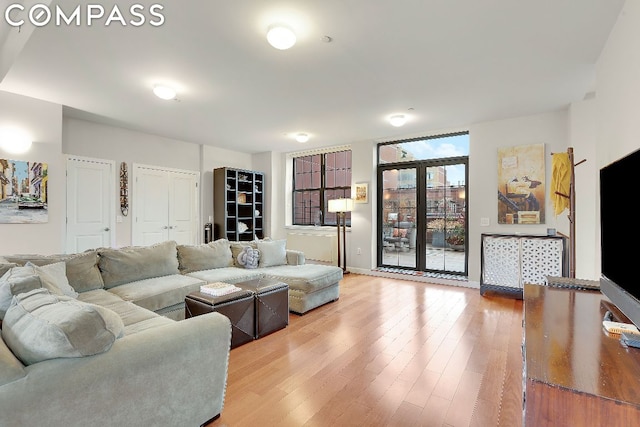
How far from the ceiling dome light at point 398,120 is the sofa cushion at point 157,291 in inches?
137

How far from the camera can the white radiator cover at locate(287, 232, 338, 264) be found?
21.1 ft

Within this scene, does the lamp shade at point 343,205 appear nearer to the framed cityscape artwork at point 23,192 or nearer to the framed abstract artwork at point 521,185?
the framed abstract artwork at point 521,185

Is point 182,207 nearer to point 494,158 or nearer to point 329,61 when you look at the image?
point 329,61

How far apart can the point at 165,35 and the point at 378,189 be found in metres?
4.50

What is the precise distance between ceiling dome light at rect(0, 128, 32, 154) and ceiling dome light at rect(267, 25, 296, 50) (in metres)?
3.59

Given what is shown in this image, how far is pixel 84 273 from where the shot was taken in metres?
2.89

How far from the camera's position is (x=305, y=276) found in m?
3.76

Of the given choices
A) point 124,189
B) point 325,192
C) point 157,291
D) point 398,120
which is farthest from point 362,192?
point 124,189

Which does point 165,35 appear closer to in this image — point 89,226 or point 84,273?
point 84,273

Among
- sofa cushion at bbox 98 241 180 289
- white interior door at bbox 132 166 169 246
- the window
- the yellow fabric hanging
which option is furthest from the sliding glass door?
white interior door at bbox 132 166 169 246

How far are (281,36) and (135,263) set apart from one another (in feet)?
8.84

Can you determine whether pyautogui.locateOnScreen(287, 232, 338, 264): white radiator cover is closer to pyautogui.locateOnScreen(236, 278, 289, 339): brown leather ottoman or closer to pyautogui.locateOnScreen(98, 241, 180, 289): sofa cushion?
pyautogui.locateOnScreen(236, 278, 289, 339): brown leather ottoman

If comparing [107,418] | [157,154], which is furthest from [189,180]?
[107,418]

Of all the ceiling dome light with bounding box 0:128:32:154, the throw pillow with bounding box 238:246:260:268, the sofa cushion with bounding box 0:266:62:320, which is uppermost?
the ceiling dome light with bounding box 0:128:32:154
